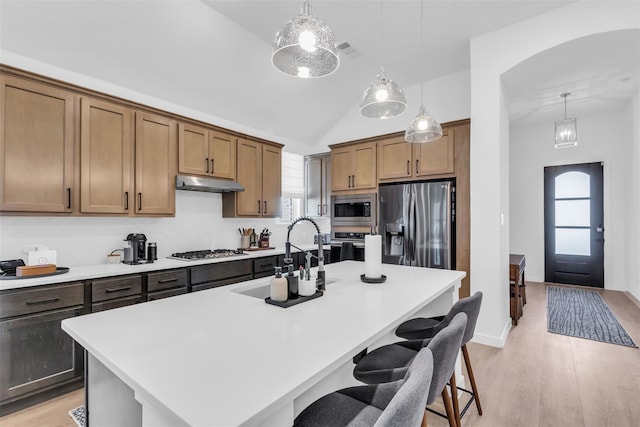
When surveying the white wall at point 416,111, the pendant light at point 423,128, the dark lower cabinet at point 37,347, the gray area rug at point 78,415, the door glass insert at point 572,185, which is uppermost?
the white wall at point 416,111

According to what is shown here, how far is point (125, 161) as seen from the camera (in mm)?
2848

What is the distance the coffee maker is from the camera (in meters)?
2.83

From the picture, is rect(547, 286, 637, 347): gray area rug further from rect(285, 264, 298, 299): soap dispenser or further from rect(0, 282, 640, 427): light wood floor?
rect(285, 264, 298, 299): soap dispenser

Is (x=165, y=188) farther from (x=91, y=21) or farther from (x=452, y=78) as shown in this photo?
(x=452, y=78)

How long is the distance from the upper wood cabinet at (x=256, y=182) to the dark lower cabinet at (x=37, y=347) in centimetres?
189

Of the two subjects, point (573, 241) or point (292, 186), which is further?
point (573, 241)

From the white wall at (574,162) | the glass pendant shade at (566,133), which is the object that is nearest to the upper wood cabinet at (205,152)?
the glass pendant shade at (566,133)

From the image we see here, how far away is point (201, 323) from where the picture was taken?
48.1 inches

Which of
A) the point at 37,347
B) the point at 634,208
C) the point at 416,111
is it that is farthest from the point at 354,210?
the point at 634,208

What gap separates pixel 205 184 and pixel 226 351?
8.88 feet

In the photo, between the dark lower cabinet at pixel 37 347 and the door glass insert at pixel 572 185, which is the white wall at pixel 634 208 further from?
the dark lower cabinet at pixel 37 347

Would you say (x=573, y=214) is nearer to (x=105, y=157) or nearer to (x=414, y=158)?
(x=414, y=158)

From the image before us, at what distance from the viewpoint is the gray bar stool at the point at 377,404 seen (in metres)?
0.69

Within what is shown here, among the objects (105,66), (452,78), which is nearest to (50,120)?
(105,66)
